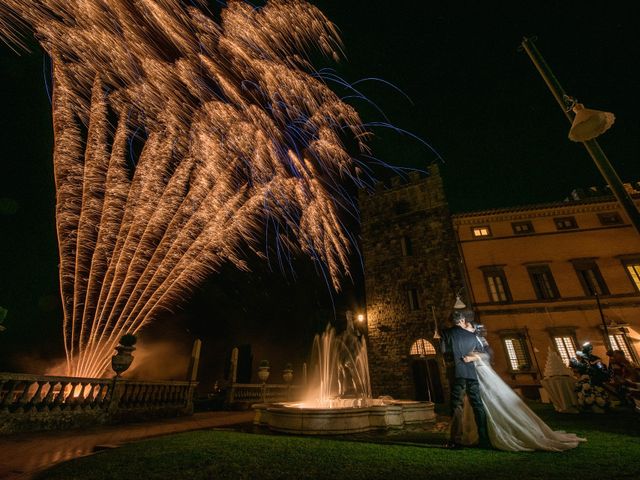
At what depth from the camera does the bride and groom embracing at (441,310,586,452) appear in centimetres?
416

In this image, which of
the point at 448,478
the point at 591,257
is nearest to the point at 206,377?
the point at 448,478

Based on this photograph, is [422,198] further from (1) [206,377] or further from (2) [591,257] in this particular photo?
(1) [206,377]

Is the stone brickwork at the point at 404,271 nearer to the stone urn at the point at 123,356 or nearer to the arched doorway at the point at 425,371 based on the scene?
the arched doorway at the point at 425,371

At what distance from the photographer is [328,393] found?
11508mm

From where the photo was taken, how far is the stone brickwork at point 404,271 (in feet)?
62.5

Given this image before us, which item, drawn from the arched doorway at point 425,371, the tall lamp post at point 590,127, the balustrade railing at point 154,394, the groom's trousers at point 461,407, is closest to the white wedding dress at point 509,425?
the groom's trousers at point 461,407

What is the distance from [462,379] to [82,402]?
8.34 metres

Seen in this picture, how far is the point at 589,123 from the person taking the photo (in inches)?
159

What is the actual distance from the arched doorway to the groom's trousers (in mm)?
15044

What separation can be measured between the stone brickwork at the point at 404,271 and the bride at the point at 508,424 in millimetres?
14821

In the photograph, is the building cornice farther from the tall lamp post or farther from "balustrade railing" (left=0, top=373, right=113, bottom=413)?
"balustrade railing" (left=0, top=373, right=113, bottom=413)

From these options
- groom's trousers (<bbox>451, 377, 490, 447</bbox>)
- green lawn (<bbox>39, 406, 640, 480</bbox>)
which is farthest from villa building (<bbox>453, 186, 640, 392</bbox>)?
groom's trousers (<bbox>451, 377, 490, 447</bbox>)

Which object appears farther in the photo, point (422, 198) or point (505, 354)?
point (422, 198)

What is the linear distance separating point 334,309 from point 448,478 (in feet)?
71.8
